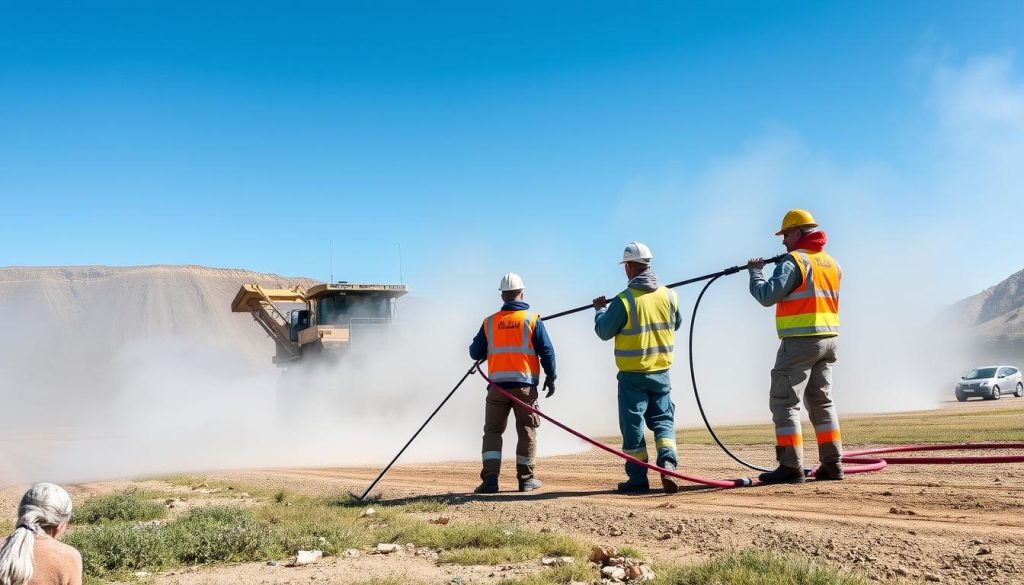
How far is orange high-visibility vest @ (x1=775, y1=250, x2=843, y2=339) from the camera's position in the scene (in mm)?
6172

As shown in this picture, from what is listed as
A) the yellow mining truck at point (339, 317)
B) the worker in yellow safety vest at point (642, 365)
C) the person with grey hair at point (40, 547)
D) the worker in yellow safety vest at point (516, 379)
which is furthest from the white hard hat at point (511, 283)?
the yellow mining truck at point (339, 317)

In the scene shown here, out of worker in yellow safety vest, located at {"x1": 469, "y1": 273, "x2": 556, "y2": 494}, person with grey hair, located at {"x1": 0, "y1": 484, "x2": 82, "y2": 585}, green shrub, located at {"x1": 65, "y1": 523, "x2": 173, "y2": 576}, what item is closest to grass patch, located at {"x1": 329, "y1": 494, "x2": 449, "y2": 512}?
worker in yellow safety vest, located at {"x1": 469, "y1": 273, "x2": 556, "y2": 494}

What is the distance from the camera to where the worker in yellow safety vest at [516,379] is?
7461 mm

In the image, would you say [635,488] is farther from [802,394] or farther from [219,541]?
[219,541]

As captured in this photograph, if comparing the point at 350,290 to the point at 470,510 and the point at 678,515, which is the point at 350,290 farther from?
the point at 678,515

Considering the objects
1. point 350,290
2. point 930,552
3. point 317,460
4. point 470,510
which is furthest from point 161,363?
point 930,552

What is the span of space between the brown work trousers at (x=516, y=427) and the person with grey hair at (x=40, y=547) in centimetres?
466

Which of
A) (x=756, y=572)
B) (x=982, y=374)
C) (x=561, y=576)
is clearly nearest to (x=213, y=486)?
(x=561, y=576)

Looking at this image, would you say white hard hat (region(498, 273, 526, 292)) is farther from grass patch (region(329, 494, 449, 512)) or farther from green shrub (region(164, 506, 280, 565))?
green shrub (region(164, 506, 280, 565))

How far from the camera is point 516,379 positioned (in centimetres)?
748

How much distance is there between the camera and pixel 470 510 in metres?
6.55

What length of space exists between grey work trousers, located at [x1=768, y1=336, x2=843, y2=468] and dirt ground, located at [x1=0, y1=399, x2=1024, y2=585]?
1.09 feet

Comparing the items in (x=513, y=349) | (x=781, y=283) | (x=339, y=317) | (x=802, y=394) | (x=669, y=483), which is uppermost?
(x=339, y=317)

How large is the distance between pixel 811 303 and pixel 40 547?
17.9 ft
